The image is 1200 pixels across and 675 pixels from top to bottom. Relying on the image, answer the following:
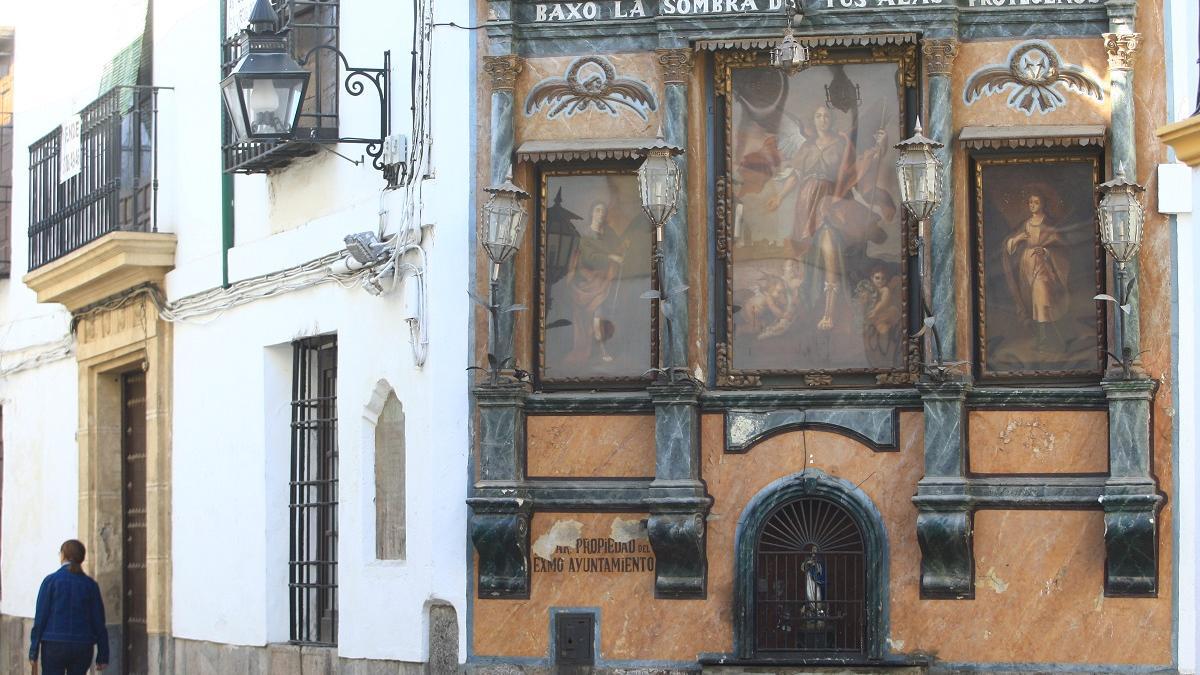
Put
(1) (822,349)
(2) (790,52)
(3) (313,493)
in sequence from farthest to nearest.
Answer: (3) (313,493), (1) (822,349), (2) (790,52)

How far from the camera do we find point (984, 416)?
1345 cm

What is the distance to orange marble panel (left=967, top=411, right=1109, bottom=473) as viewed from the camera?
1335cm

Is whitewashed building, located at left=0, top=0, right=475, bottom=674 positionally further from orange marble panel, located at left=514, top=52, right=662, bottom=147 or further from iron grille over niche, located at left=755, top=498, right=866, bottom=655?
iron grille over niche, located at left=755, top=498, right=866, bottom=655

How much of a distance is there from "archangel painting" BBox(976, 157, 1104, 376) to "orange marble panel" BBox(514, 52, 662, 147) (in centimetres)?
210

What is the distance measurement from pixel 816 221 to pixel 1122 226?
1.90 meters

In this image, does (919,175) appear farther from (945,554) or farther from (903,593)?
(903,593)

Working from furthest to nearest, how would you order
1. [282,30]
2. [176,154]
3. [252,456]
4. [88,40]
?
[88,40] → [176,154] → [252,456] → [282,30]

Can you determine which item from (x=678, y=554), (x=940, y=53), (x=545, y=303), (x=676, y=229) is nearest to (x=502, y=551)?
(x=678, y=554)

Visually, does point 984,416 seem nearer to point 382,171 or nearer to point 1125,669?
point 1125,669

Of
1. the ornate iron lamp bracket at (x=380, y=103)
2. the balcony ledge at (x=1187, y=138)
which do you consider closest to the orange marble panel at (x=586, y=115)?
the ornate iron lamp bracket at (x=380, y=103)

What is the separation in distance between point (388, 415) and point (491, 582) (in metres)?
1.78

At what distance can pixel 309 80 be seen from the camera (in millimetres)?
15648

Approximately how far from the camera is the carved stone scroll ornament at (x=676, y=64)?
13.8 m

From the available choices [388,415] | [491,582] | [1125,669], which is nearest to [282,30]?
[388,415]
